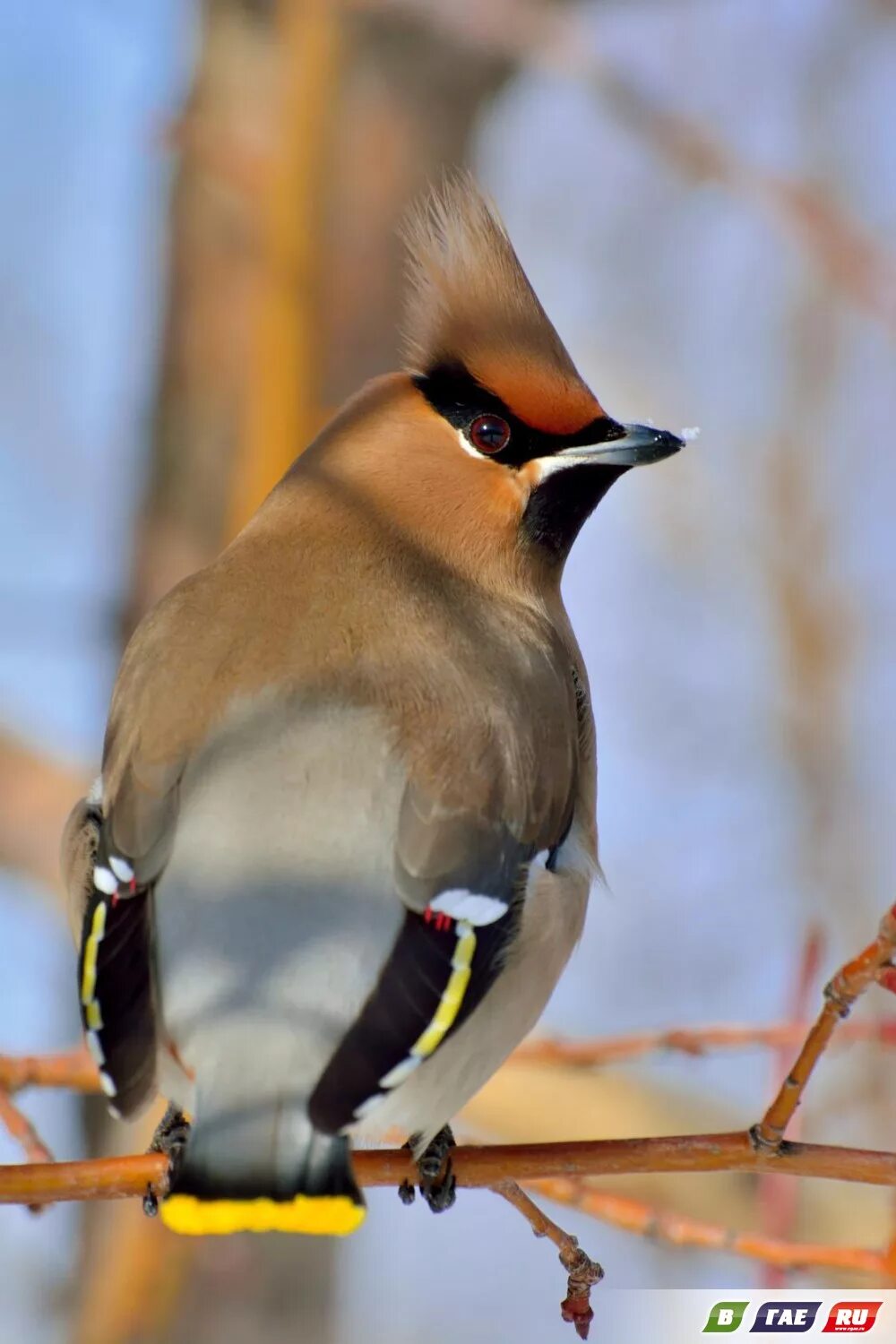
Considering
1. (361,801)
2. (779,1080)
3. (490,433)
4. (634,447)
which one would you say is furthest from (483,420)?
(779,1080)

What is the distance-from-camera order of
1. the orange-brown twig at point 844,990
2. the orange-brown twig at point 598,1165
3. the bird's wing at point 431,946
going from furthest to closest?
the bird's wing at point 431,946 < the orange-brown twig at point 598,1165 < the orange-brown twig at point 844,990

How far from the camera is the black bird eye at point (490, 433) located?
3756mm

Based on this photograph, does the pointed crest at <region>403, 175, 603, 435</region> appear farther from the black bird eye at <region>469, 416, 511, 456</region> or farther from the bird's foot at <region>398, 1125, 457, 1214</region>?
the bird's foot at <region>398, 1125, 457, 1214</region>

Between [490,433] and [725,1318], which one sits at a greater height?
[490,433]

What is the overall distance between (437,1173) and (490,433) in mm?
1415

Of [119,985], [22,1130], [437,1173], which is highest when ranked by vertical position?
[119,985]

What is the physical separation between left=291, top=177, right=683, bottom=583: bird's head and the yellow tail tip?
56.3 inches

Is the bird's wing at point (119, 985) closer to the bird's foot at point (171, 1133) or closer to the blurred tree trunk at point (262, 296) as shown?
the bird's foot at point (171, 1133)

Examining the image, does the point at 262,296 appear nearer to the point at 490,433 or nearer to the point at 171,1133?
the point at 490,433

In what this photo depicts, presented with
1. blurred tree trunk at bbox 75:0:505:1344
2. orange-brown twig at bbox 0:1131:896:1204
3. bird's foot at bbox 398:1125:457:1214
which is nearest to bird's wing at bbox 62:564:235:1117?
orange-brown twig at bbox 0:1131:896:1204

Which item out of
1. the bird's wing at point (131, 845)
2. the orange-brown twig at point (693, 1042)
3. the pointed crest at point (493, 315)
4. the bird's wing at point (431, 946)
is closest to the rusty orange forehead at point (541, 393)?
the pointed crest at point (493, 315)

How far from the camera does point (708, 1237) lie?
313 cm

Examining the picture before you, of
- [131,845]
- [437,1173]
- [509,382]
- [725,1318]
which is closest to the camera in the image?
[131,845]

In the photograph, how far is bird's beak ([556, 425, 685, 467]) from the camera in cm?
356
